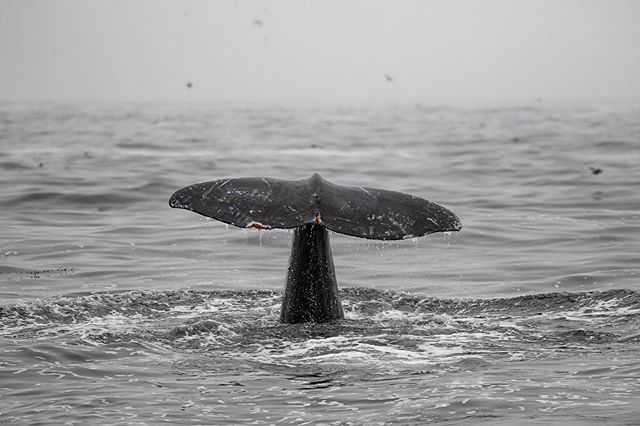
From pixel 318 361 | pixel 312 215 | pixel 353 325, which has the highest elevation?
pixel 312 215

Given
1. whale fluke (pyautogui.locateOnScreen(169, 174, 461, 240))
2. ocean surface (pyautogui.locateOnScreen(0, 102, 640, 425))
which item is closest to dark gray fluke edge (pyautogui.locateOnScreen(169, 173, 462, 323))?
whale fluke (pyautogui.locateOnScreen(169, 174, 461, 240))

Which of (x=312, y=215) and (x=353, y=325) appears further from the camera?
(x=353, y=325)

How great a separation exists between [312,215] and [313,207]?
4.2 inches

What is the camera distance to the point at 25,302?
36.6ft

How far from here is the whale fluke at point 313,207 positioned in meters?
8.63

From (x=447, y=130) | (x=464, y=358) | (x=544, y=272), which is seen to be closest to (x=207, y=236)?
(x=544, y=272)

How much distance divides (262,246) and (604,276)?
15.9 feet

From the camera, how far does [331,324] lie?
9562 millimetres

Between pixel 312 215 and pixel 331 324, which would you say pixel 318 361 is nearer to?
pixel 331 324

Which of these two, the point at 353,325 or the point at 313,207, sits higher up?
the point at 313,207

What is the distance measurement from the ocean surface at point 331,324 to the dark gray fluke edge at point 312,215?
0.28 m

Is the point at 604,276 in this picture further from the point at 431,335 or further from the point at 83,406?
the point at 83,406

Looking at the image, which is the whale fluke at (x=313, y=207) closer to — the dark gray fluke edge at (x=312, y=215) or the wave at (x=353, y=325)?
the dark gray fluke edge at (x=312, y=215)

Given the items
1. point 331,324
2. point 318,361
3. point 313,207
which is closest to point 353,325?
point 331,324
